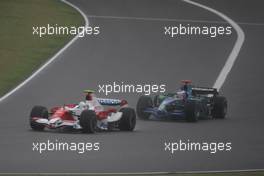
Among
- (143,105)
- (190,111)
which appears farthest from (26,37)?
(190,111)

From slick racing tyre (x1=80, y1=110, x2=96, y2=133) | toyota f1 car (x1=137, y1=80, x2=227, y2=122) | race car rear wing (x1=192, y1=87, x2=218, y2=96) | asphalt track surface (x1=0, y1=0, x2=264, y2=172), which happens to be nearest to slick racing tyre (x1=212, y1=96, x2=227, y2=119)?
toyota f1 car (x1=137, y1=80, x2=227, y2=122)

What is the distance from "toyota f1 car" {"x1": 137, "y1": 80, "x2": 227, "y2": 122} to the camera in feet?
92.7

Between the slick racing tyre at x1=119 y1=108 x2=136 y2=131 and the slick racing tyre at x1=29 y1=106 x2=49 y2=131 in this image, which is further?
the slick racing tyre at x1=119 y1=108 x2=136 y2=131

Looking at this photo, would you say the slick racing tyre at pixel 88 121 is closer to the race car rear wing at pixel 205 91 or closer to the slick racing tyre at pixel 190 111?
the slick racing tyre at pixel 190 111

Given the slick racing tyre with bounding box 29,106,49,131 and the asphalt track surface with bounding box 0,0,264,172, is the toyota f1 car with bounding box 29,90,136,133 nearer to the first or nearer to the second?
the slick racing tyre with bounding box 29,106,49,131

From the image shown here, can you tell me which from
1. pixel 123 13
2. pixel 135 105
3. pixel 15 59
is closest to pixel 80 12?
pixel 123 13

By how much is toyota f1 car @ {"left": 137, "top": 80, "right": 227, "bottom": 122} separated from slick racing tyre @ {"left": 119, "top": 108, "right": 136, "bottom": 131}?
2.17 meters

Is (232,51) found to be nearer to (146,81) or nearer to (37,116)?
(146,81)

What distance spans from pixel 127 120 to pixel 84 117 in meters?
1.63

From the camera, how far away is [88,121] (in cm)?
2497

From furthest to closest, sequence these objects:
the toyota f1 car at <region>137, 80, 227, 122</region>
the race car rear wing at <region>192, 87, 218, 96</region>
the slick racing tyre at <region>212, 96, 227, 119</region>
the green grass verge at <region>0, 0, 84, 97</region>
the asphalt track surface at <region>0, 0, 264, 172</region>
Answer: the green grass verge at <region>0, 0, 84, 97</region>
the race car rear wing at <region>192, 87, 218, 96</region>
the slick racing tyre at <region>212, 96, 227, 119</region>
the toyota f1 car at <region>137, 80, 227, 122</region>
the asphalt track surface at <region>0, 0, 264, 172</region>

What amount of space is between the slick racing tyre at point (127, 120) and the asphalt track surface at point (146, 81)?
0.32 meters

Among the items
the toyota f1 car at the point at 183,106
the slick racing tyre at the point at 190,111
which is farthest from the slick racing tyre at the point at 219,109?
the slick racing tyre at the point at 190,111

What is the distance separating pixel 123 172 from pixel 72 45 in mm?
21576
